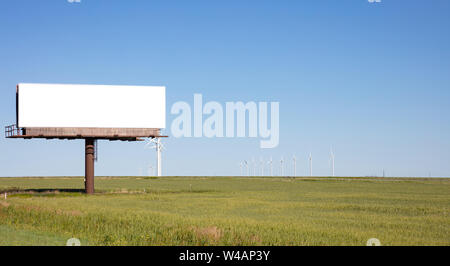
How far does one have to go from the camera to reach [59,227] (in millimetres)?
29719

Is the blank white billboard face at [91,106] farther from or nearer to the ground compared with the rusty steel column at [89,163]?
farther from the ground

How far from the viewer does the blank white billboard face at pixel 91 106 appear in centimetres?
6525

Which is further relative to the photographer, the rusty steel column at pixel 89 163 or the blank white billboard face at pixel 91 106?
the rusty steel column at pixel 89 163

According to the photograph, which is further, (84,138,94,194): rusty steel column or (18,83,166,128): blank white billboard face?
(84,138,94,194): rusty steel column

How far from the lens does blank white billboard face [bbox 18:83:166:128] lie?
65.2 meters

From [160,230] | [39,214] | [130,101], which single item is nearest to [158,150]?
[130,101]

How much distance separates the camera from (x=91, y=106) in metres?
66.8

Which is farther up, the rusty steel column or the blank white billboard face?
the blank white billboard face

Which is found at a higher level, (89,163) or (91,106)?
(91,106)
